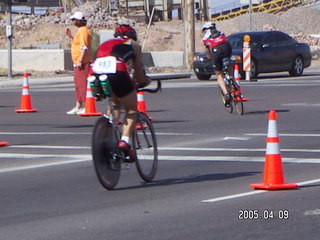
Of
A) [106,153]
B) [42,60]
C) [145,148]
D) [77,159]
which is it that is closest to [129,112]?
[106,153]

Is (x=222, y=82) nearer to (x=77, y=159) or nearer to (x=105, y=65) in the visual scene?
(x=77, y=159)

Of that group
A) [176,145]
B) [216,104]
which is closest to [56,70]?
[216,104]

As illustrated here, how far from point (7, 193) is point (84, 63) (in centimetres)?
874

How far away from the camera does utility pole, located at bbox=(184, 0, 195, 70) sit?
39531 millimetres

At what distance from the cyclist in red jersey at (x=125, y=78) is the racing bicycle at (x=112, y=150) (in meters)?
0.08

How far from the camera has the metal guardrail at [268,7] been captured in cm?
8625

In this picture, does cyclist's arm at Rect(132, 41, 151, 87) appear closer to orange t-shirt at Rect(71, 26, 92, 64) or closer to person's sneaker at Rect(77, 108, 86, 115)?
orange t-shirt at Rect(71, 26, 92, 64)

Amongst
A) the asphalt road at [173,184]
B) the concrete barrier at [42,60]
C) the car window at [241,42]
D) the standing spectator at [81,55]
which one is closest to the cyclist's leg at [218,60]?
the asphalt road at [173,184]

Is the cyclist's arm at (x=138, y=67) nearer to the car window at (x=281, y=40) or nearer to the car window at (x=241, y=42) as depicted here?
the car window at (x=241, y=42)

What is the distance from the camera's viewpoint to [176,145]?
526 inches
